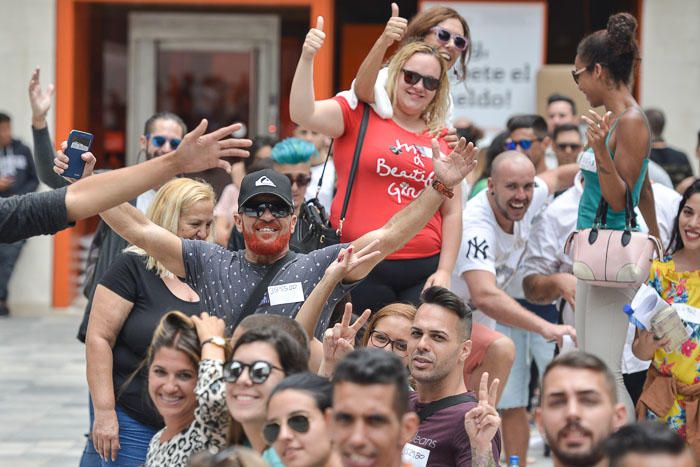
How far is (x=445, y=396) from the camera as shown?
520 centimetres

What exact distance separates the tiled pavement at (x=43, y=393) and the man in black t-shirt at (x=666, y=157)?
2.42m

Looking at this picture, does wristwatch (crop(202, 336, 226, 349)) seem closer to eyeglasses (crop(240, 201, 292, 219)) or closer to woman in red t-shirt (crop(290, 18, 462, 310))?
eyeglasses (crop(240, 201, 292, 219))

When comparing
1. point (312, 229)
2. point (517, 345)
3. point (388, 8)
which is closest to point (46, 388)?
point (517, 345)

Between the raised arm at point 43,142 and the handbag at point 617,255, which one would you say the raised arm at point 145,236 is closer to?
the raised arm at point 43,142

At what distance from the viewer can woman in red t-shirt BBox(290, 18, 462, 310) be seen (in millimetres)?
6148

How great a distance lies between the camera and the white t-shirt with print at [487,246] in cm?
682

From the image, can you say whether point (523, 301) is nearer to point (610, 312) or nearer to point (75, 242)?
point (610, 312)

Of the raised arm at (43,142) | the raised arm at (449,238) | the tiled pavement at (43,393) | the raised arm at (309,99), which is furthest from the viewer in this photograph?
the tiled pavement at (43,393)

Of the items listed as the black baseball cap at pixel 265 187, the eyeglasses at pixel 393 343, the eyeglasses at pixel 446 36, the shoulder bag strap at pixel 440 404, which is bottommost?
the shoulder bag strap at pixel 440 404

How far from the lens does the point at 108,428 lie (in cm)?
548

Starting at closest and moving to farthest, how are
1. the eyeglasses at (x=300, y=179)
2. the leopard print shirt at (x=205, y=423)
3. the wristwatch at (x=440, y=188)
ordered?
the leopard print shirt at (x=205, y=423)
the wristwatch at (x=440, y=188)
the eyeglasses at (x=300, y=179)

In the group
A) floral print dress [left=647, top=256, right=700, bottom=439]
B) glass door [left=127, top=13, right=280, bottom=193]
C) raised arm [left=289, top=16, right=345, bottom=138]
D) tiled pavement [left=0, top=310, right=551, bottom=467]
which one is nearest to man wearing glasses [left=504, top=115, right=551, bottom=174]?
tiled pavement [left=0, top=310, right=551, bottom=467]

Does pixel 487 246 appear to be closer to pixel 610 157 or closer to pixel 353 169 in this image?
pixel 353 169

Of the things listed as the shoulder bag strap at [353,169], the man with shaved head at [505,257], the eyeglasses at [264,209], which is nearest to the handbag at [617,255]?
the man with shaved head at [505,257]
